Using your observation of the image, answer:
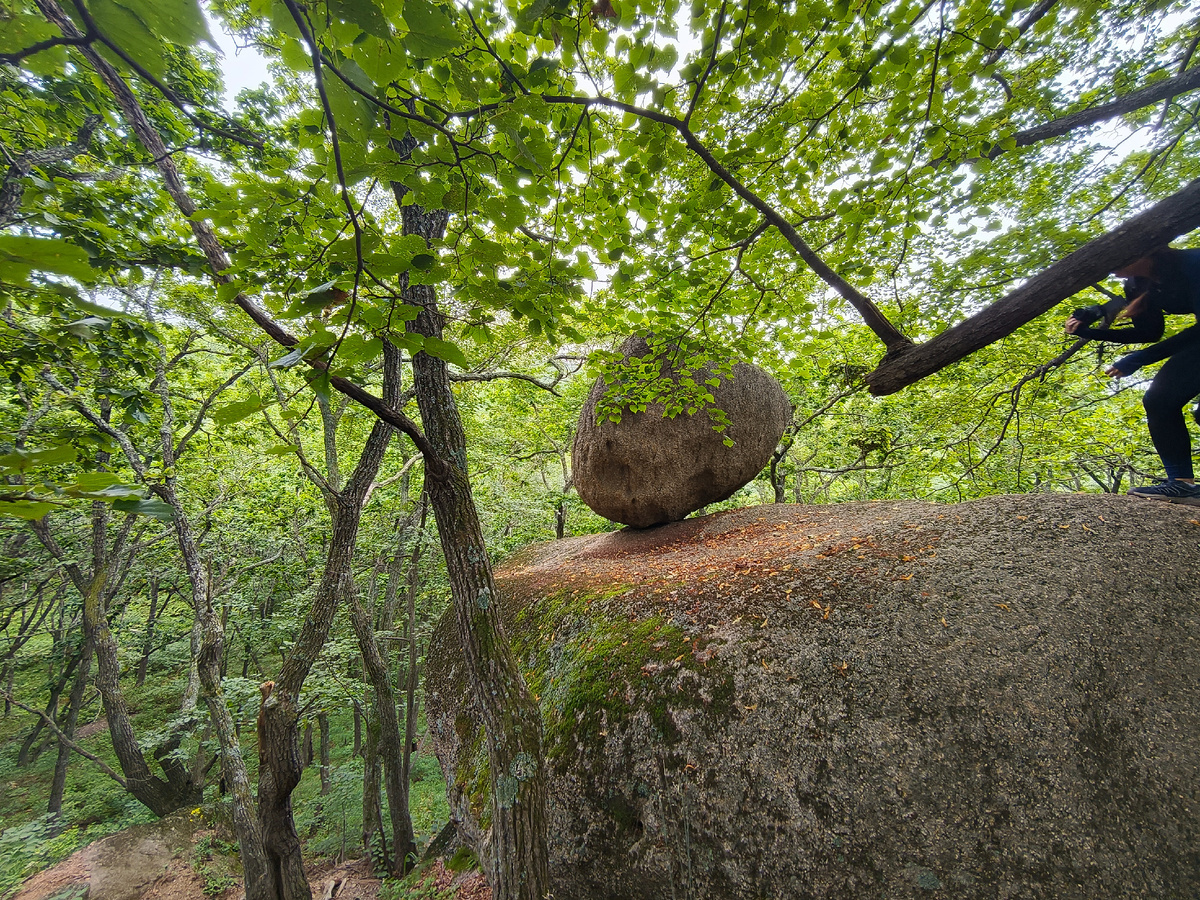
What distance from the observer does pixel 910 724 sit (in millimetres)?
2262

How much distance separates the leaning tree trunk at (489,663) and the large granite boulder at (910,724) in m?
0.69

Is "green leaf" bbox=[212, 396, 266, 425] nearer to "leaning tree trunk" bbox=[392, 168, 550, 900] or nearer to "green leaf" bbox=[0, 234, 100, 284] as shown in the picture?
"green leaf" bbox=[0, 234, 100, 284]

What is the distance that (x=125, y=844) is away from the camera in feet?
25.6

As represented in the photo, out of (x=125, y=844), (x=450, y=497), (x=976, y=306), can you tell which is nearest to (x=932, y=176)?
(x=976, y=306)

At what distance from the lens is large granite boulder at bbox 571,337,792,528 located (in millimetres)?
6496

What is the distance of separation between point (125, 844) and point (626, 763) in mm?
11271

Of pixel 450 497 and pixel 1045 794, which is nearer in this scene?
pixel 1045 794

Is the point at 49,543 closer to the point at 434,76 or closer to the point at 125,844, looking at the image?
the point at 125,844

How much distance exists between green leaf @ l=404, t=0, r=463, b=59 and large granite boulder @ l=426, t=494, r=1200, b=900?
A: 313 cm

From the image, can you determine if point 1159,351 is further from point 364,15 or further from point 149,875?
point 149,875

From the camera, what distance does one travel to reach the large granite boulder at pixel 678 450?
6.50 metres

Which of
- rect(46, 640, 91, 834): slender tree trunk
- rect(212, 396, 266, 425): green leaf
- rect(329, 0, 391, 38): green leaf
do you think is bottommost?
rect(46, 640, 91, 834): slender tree trunk

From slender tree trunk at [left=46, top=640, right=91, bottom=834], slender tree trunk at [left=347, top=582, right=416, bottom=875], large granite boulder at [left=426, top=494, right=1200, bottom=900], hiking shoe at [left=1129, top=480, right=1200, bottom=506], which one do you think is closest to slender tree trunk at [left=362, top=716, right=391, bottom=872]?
slender tree trunk at [left=347, top=582, right=416, bottom=875]

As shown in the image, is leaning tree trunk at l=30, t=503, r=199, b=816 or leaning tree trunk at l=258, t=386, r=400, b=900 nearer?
leaning tree trunk at l=258, t=386, r=400, b=900
